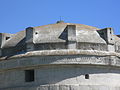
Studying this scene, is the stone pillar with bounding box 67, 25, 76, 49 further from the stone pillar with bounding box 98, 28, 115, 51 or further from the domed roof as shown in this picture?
the stone pillar with bounding box 98, 28, 115, 51

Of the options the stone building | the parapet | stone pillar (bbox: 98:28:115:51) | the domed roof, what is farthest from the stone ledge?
the domed roof

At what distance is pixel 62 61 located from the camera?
75.2 ft

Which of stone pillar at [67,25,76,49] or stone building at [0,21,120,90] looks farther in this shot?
stone pillar at [67,25,76,49]

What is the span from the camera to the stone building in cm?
2280

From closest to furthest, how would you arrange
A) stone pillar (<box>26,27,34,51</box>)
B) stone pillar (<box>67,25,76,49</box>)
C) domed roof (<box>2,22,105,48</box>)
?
stone pillar (<box>67,25,76,49</box>) → stone pillar (<box>26,27,34,51</box>) → domed roof (<box>2,22,105,48</box>)

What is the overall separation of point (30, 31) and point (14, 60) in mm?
2576

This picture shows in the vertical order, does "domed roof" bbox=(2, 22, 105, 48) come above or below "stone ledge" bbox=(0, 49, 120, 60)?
above

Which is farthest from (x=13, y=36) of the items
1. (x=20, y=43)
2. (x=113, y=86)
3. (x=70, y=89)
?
(x=113, y=86)

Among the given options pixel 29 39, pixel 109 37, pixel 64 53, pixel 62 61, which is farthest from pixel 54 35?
pixel 109 37

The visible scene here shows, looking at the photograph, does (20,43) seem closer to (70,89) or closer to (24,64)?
(24,64)

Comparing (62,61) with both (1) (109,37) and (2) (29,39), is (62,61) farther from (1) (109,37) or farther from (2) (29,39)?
(1) (109,37)

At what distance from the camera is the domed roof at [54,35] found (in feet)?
80.9

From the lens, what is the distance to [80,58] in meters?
23.1

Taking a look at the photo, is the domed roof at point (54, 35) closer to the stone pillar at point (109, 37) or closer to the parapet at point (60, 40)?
the parapet at point (60, 40)
